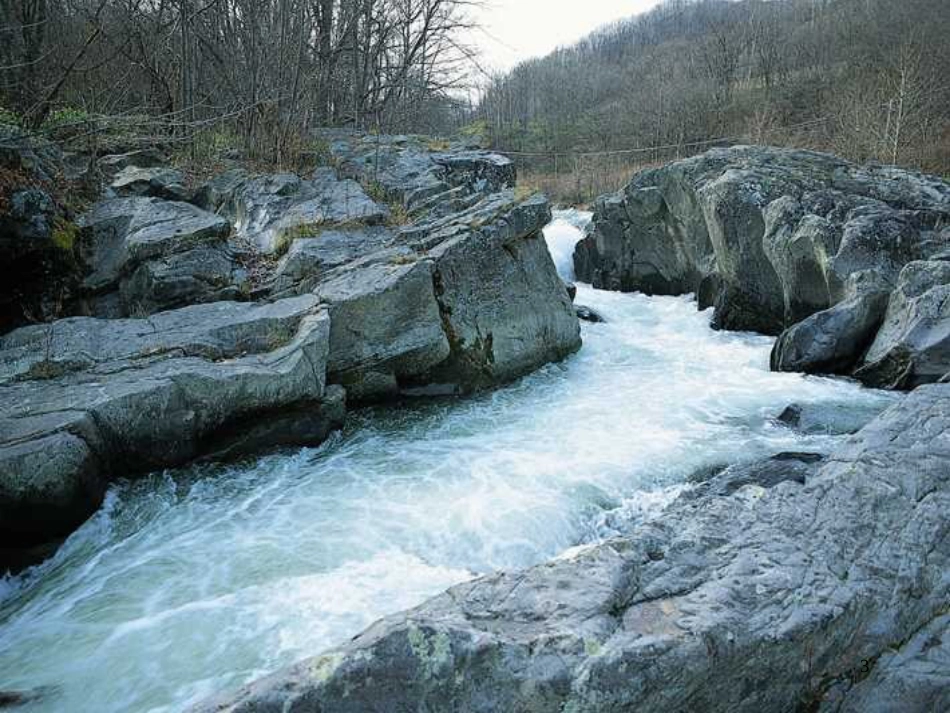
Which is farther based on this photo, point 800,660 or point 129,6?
point 129,6

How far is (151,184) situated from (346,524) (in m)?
7.06

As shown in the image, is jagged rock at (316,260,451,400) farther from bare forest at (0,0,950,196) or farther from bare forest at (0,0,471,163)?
bare forest at (0,0,471,163)

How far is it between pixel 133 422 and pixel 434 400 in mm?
3273

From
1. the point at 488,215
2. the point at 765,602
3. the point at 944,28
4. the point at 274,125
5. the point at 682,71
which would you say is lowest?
the point at 765,602

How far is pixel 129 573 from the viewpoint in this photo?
4.32 meters

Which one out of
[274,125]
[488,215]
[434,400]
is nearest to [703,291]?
[488,215]

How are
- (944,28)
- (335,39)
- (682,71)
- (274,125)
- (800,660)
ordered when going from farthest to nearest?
(682,71) → (944,28) → (335,39) → (274,125) → (800,660)

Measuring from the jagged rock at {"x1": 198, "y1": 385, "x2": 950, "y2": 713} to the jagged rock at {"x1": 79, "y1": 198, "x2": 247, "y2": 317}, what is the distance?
238 inches

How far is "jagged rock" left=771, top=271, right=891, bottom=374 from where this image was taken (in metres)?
7.85

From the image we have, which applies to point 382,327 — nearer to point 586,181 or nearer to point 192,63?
point 192,63

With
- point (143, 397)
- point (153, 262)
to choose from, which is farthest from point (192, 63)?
point (143, 397)

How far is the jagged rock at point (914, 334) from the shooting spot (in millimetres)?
6797

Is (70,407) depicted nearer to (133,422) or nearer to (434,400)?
(133,422)

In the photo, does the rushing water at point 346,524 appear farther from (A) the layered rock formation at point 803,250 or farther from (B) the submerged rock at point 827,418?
(A) the layered rock formation at point 803,250
